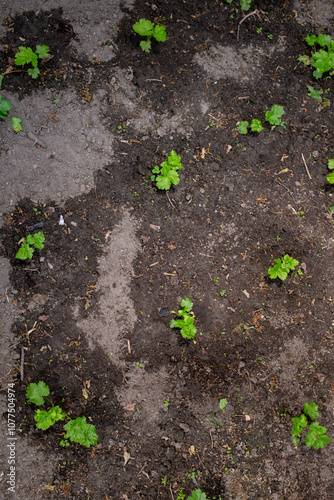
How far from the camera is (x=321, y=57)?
3584 millimetres

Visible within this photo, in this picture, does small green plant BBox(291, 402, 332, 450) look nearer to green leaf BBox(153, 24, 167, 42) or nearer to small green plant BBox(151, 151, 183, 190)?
small green plant BBox(151, 151, 183, 190)

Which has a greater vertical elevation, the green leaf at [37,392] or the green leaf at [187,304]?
the green leaf at [187,304]

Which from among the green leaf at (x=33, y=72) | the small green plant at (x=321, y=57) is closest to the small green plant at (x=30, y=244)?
the green leaf at (x=33, y=72)

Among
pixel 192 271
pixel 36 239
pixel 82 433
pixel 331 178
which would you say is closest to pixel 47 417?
pixel 82 433

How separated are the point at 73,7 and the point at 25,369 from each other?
158 inches

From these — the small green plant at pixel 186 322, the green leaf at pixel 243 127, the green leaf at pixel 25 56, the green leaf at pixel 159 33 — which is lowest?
the small green plant at pixel 186 322

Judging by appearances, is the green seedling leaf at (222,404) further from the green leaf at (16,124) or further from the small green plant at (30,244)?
the green leaf at (16,124)

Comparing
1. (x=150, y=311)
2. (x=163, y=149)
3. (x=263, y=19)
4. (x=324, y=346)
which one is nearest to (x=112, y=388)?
(x=150, y=311)

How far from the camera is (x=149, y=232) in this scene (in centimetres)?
343

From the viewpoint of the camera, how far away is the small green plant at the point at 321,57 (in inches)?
141

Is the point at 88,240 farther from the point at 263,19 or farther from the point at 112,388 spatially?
the point at 263,19

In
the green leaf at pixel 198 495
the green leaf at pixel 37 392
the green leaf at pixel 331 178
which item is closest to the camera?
the green leaf at pixel 37 392

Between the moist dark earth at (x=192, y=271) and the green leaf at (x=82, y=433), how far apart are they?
0.46ft

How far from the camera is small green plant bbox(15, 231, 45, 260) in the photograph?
320cm
